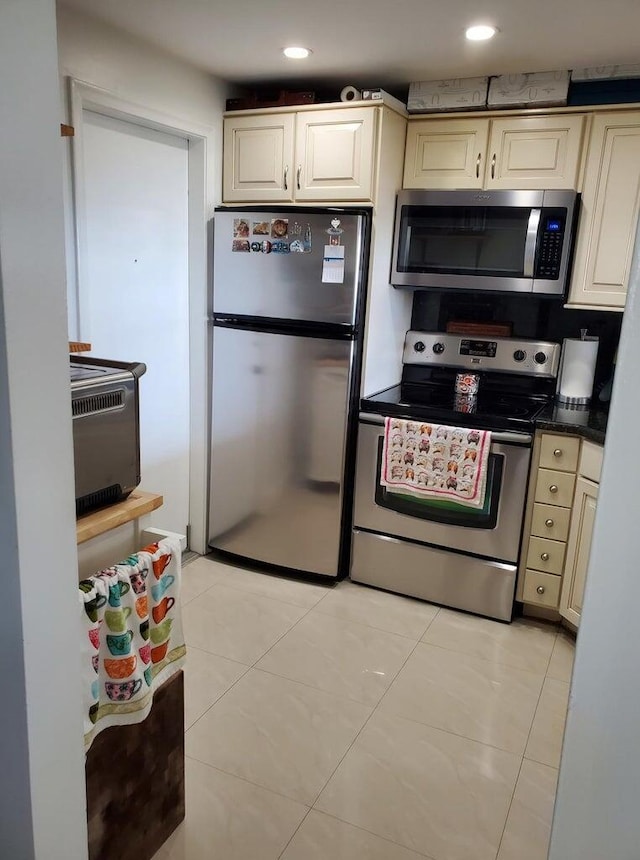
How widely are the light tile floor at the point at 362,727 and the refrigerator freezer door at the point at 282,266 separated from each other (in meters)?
1.33

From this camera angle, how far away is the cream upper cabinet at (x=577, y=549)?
2658 mm

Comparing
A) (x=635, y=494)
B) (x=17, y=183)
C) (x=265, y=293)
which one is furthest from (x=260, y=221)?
(x=635, y=494)

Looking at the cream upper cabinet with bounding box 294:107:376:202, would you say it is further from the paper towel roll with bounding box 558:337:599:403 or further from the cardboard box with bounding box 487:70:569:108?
the paper towel roll with bounding box 558:337:599:403

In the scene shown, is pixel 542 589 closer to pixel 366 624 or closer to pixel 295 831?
pixel 366 624

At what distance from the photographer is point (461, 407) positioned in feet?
9.68

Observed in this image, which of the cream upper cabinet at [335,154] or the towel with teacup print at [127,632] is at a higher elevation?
the cream upper cabinet at [335,154]

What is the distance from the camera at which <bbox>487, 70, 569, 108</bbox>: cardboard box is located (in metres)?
2.69

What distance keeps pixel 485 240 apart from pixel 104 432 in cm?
207

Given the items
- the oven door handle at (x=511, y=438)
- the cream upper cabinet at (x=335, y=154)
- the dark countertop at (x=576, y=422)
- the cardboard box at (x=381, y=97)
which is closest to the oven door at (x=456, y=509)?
the oven door handle at (x=511, y=438)

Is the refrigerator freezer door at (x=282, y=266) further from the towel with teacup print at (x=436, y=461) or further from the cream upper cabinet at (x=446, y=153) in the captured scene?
the towel with teacup print at (x=436, y=461)

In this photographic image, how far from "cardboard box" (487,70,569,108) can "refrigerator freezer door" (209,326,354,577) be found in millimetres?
1220

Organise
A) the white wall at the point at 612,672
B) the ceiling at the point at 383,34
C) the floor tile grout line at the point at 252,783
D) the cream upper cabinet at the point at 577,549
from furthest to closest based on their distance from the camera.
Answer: the cream upper cabinet at the point at 577,549
the ceiling at the point at 383,34
the floor tile grout line at the point at 252,783
the white wall at the point at 612,672

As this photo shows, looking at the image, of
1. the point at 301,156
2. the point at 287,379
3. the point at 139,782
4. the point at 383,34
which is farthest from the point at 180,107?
the point at 139,782

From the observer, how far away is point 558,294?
2.84 metres
